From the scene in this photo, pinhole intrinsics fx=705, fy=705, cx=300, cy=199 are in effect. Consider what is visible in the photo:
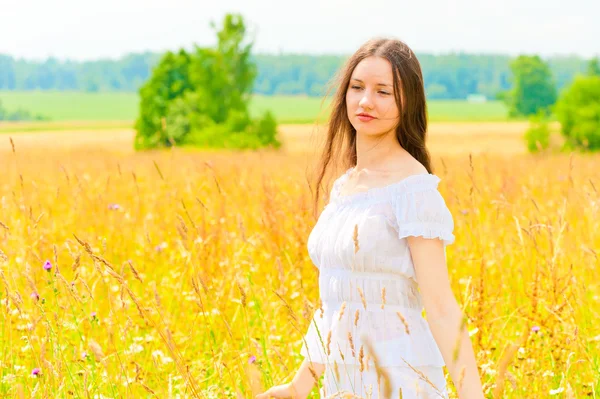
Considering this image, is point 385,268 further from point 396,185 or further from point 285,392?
point 285,392

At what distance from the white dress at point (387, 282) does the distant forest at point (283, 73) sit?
9762cm

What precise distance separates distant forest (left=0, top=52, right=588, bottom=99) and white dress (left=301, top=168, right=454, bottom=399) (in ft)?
320

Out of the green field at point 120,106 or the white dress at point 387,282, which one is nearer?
the white dress at point 387,282

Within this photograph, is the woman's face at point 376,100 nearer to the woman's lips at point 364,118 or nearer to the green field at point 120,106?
the woman's lips at point 364,118

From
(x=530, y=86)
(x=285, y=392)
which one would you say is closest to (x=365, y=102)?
(x=285, y=392)

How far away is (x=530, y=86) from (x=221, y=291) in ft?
290

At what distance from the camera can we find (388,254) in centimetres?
179

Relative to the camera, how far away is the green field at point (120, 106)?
78969 millimetres

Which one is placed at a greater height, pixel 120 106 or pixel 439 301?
pixel 439 301

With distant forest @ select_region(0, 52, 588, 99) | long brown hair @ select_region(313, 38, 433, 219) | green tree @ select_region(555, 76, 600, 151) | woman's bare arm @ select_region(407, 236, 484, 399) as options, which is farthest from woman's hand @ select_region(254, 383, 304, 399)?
distant forest @ select_region(0, 52, 588, 99)

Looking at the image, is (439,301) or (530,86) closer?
(439,301)

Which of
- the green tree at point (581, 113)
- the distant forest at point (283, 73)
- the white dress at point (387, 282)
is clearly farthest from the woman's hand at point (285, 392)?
the distant forest at point (283, 73)

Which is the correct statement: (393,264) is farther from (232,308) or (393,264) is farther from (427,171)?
(232,308)

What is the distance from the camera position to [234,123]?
1335 inches
